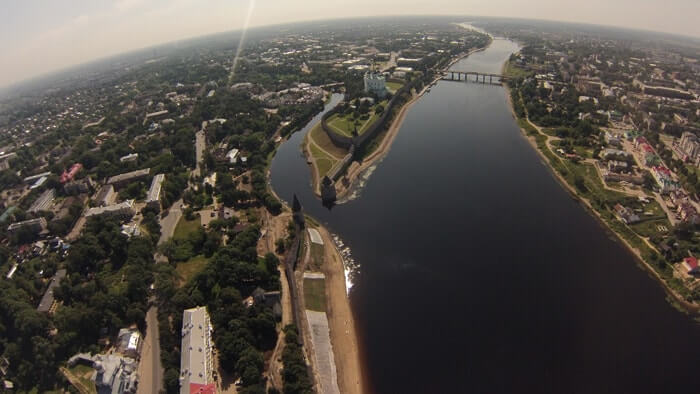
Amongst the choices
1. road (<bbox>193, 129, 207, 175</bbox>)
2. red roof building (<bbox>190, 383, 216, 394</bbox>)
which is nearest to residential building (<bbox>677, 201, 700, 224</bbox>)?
red roof building (<bbox>190, 383, 216, 394</bbox>)

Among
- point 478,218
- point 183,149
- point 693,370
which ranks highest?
point 183,149

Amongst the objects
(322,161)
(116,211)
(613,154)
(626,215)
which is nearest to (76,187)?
(116,211)

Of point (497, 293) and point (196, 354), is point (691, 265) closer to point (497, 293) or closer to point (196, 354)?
point (497, 293)

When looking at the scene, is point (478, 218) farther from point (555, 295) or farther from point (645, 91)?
point (645, 91)

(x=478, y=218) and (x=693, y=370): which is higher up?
(x=478, y=218)

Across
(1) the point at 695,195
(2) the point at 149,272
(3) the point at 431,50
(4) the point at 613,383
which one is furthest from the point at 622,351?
(3) the point at 431,50

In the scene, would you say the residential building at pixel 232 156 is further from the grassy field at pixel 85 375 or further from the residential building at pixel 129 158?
the grassy field at pixel 85 375
